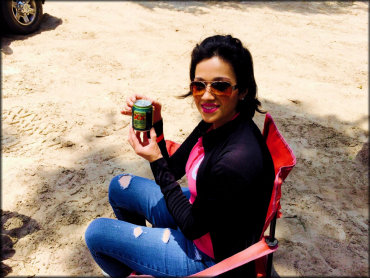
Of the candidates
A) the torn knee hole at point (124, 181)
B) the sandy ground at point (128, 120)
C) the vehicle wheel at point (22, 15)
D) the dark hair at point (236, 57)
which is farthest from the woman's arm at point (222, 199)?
the vehicle wheel at point (22, 15)

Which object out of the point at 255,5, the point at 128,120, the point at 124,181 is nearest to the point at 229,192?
the point at 124,181

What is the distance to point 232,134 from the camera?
1.66 metres

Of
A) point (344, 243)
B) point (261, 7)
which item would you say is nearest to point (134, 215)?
point (344, 243)

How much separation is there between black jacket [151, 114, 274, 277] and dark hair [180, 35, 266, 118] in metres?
0.14

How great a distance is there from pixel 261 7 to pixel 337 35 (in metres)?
2.22

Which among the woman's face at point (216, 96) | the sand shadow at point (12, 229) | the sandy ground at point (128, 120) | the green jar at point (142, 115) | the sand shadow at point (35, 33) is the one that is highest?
the woman's face at point (216, 96)

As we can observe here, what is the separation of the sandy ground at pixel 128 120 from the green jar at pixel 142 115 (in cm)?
120

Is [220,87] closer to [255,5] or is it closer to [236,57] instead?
[236,57]

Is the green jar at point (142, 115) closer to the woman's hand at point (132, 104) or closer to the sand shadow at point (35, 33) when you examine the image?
the woman's hand at point (132, 104)

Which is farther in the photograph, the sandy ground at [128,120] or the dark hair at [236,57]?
the sandy ground at [128,120]

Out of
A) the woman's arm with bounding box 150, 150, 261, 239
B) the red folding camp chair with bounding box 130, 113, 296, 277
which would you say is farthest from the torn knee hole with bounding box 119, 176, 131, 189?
the red folding camp chair with bounding box 130, 113, 296, 277

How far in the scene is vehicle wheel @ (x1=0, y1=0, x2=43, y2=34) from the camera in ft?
17.7

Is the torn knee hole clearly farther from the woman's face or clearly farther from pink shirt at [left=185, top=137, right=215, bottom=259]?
the woman's face

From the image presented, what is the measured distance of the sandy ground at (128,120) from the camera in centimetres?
262
